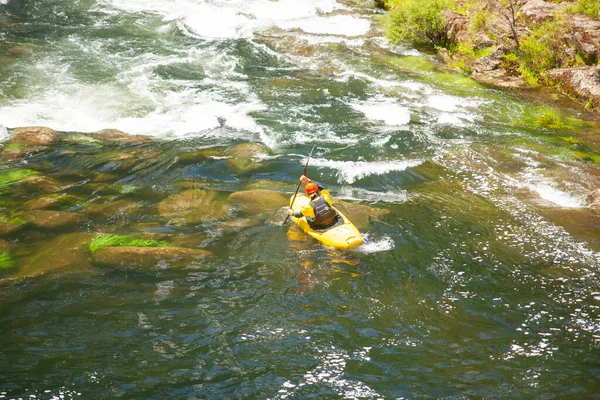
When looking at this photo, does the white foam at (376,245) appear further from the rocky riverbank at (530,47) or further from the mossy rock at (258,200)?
the rocky riverbank at (530,47)

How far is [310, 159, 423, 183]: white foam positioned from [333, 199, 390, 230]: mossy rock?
100 cm

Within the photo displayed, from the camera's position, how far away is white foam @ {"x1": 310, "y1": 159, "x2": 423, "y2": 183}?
9.82 metres

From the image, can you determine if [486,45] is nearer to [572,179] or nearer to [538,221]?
[572,179]

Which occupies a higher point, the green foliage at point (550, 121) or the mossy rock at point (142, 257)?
the green foliage at point (550, 121)

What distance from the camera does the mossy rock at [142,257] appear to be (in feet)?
22.1

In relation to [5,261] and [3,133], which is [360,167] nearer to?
[5,261]

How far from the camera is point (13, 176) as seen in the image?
8961 millimetres

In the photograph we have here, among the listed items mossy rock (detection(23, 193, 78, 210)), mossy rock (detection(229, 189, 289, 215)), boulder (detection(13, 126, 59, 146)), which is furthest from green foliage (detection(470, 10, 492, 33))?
mossy rock (detection(23, 193, 78, 210))

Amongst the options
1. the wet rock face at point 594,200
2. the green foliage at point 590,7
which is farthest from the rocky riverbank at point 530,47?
the wet rock face at point 594,200

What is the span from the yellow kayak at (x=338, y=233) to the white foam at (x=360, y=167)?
1797mm

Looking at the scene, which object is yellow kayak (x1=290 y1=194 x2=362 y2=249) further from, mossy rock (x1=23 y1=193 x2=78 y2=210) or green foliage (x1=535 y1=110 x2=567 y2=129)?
green foliage (x1=535 y1=110 x2=567 y2=129)

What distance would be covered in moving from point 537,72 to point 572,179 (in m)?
5.42

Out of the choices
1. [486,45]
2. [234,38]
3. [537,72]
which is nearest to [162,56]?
[234,38]

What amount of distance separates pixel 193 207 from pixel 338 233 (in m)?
2.38
